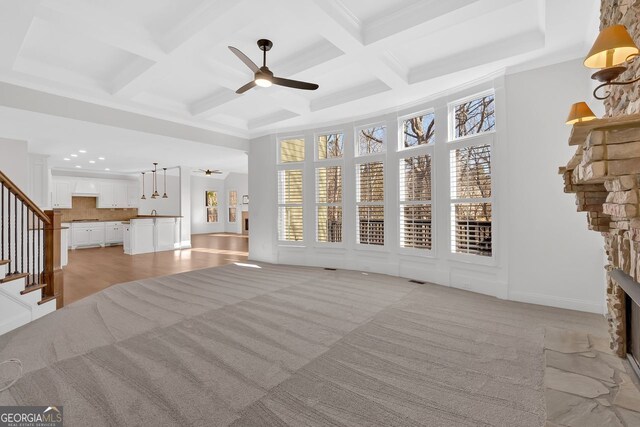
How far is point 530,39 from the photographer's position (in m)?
3.54

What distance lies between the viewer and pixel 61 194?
992 centimetres

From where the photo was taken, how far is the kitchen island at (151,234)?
8570 mm

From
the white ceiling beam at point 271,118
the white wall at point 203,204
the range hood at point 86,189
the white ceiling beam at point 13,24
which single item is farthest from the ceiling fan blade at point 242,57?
the white wall at point 203,204

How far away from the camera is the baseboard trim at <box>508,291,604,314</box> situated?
353cm

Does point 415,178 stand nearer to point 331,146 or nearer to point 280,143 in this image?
point 331,146

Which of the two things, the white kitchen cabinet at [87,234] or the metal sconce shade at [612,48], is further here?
the white kitchen cabinet at [87,234]

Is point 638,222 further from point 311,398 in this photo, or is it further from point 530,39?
point 530,39

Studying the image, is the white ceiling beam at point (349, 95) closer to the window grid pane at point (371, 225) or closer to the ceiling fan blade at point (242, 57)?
the window grid pane at point (371, 225)

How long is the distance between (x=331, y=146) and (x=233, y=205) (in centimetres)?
1035

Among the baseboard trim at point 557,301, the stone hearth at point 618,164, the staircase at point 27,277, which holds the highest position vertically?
the stone hearth at point 618,164

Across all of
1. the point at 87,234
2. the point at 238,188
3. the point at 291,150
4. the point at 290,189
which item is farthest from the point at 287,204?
the point at 238,188

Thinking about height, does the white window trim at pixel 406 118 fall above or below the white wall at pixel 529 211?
above

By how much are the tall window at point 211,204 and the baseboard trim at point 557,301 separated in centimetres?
1406

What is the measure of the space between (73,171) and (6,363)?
10189mm
